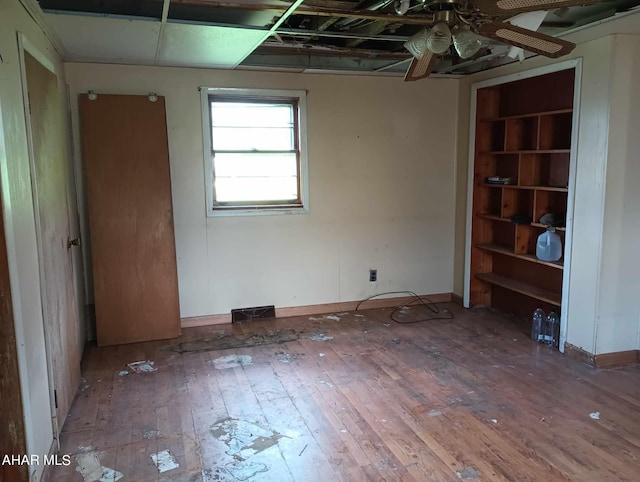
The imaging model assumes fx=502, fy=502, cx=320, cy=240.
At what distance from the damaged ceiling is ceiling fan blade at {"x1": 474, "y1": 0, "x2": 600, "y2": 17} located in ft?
0.04

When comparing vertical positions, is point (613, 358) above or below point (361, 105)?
below

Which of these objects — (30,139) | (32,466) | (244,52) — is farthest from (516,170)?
(32,466)

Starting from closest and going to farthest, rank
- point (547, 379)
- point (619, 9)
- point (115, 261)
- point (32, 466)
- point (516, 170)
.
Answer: point (32, 466), point (619, 9), point (547, 379), point (115, 261), point (516, 170)

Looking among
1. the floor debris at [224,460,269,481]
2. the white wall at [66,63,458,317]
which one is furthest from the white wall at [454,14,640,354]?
the floor debris at [224,460,269,481]

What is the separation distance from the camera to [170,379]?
351cm

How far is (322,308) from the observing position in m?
5.04

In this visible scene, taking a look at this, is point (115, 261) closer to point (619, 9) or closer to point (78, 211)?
point (78, 211)

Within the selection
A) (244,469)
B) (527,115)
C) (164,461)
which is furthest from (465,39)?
(164,461)

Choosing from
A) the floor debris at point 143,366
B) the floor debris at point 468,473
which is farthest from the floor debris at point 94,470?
the floor debris at point 468,473

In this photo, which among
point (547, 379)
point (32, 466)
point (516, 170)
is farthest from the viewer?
point (516, 170)

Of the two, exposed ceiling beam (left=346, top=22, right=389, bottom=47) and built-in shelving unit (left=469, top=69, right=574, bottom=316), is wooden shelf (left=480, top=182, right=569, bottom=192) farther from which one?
exposed ceiling beam (left=346, top=22, right=389, bottom=47)

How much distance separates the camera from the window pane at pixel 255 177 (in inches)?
182

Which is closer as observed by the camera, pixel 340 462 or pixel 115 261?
pixel 340 462

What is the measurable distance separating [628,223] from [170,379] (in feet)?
11.2
